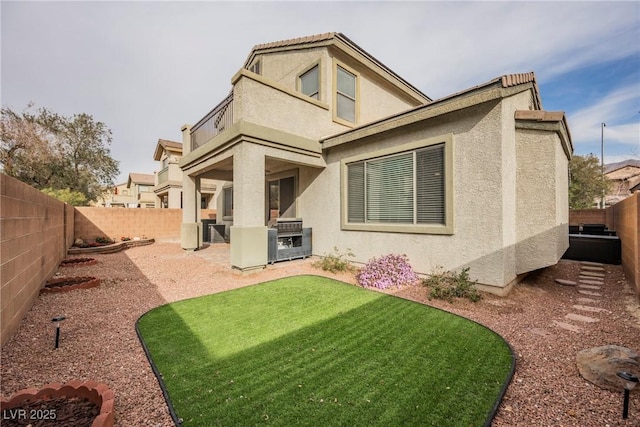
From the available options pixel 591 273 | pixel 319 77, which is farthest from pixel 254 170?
pixel 591 273

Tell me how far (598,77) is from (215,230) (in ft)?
90.5

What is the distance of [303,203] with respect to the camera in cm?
1041

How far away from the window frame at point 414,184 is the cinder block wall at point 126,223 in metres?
14.3

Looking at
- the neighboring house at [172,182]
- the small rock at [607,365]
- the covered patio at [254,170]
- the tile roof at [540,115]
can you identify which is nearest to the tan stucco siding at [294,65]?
the covered patio at [254,170]

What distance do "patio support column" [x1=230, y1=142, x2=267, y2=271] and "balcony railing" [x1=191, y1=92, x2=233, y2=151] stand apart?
1.73m

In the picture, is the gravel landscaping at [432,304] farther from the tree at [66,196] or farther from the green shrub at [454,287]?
the tree at [66,196]

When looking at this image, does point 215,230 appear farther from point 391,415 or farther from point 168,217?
point 391,415

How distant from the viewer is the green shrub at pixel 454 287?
18.0 feet

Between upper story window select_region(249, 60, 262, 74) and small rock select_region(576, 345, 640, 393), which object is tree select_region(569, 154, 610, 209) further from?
small rock select_region(576, 345, 640, 393)

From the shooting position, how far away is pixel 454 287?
5.68m

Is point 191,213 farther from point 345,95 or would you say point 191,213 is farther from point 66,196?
point 66,196

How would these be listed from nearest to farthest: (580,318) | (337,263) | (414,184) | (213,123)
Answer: (580,318) → (414,184) → (337,263) → (213,123)

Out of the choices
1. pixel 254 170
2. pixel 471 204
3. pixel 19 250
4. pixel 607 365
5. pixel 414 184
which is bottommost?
pixel 607 365

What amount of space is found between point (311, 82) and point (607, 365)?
1116 cm
